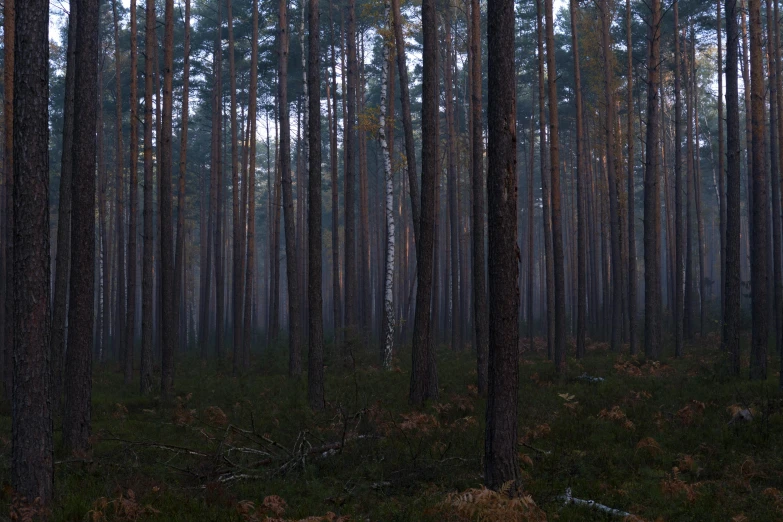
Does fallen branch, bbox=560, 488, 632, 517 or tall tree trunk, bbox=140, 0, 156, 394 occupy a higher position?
tall tree trunk, bbox=140, 0, 156, 394

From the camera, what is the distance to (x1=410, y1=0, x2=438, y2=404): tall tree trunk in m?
12.0

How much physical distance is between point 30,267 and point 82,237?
286 centimetres

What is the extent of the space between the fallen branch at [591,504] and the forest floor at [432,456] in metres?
0.07

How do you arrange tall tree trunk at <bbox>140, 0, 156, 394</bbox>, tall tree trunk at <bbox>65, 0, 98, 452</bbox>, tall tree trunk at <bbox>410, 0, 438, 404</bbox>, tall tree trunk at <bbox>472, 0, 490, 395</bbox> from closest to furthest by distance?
tall tree trunk at <bbox>65, 0, 98, 452</bbox> < tall tree trunk at <bbox>410, 0, 438, 404</bbox> < tall tree trunk at <bbox>472, 0, 490, 395</bbox> < tall tree trunk at <bbox>140, 0, 156, 394</bbox>

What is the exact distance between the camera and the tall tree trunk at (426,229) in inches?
473

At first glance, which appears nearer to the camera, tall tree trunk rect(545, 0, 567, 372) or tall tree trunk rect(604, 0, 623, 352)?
tall tree trunk rect(545, 0, 567, 372)

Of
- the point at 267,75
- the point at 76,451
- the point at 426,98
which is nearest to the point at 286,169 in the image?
the point at 426,98

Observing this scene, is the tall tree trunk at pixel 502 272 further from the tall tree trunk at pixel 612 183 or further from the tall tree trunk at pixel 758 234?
the tall tree trunk at pixel 612 183

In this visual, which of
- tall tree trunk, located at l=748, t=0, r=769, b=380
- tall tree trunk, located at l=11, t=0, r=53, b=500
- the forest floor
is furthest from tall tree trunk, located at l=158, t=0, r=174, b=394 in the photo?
tall tree trunk, located at l=748, t=0, r=769, b=380

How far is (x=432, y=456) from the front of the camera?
351 inches

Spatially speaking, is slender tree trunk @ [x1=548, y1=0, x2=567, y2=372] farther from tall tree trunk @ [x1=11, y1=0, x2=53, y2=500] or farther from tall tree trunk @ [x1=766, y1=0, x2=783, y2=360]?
tall tree trunk @ [x1=11, y1=0, x2=53, y2=500]

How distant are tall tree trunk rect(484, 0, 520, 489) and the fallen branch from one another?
599mm

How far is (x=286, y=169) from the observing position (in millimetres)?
17047

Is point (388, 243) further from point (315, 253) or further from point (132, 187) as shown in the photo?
point (132, 187)
